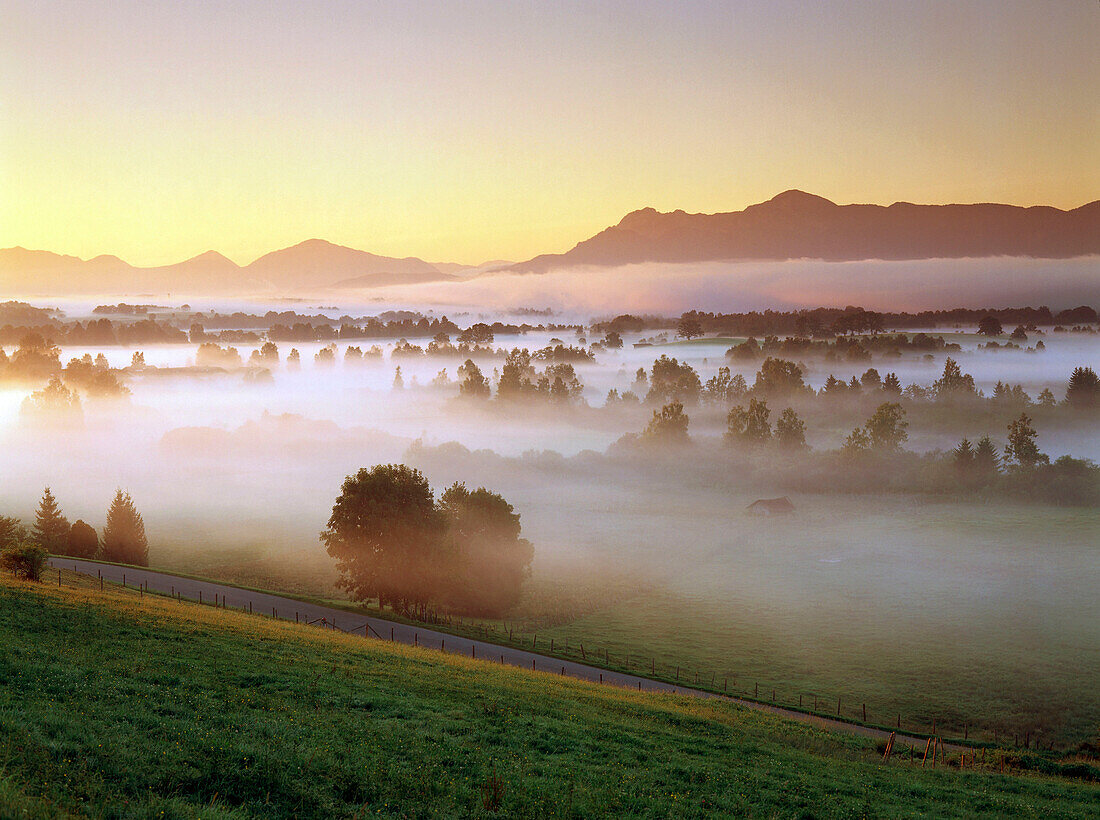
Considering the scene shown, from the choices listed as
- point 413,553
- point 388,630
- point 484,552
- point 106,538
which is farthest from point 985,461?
point 106,538

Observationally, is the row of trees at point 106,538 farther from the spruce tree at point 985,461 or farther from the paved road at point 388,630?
the spruce tree at point 985,461

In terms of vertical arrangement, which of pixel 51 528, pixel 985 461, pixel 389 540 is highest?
pixel 985 461

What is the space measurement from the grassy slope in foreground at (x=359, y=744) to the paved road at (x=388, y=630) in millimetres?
12331

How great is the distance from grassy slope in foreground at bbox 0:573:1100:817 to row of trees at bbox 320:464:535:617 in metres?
39.0

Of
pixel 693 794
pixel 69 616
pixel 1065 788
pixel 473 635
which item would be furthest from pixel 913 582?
pixel 69 616

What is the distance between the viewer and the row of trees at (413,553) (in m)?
77.1

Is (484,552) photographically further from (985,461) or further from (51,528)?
(985,461)

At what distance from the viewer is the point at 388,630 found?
64.3m

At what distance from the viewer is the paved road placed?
49.7m

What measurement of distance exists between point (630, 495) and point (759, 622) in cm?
9545

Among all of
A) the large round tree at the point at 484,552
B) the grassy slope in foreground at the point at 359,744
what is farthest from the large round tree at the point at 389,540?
the grassy slope in foreground at the point at 359,744

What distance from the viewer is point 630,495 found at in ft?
583

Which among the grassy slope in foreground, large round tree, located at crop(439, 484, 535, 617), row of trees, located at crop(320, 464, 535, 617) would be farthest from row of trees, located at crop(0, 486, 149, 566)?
the grassy slope in foreground

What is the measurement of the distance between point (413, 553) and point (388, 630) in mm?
14731
